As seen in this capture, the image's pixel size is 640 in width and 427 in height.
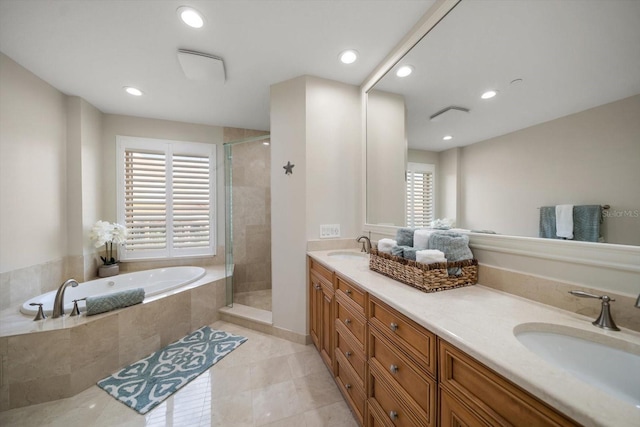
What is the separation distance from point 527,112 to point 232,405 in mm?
2312

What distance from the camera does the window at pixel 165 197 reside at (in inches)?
115

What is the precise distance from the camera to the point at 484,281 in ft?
3.65

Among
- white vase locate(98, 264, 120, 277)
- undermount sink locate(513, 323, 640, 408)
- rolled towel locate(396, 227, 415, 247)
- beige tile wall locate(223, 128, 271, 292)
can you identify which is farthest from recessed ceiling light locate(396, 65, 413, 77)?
white vase locate(98, 264, 120, 277)

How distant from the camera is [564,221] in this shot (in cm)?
85

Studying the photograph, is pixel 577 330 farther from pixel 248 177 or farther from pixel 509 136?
pixel 248 177

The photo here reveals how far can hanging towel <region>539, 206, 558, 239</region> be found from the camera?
34.8 inches

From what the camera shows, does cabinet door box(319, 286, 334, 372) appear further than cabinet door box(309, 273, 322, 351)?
No

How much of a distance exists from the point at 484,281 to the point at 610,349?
47 centimetres

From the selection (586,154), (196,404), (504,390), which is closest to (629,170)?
(586,154)

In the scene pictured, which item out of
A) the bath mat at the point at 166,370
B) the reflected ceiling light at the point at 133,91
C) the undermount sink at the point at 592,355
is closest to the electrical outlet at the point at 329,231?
the bath mat at the point at 166,370

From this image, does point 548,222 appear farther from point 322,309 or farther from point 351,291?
point 322,309

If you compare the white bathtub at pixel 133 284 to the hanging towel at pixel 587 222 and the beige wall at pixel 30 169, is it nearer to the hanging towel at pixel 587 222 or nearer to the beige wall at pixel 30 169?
the beige wall at pixel 30 169

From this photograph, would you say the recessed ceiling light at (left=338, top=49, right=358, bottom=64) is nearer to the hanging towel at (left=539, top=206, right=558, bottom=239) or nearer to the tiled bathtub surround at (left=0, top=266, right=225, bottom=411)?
the hanging towel at (left=539, top=206, right=558, bottom=239)

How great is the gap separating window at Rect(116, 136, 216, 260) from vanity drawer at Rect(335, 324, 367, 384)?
246cm
